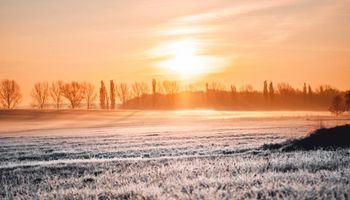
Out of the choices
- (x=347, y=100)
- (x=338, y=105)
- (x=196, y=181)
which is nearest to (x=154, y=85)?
(x=338, y=105)

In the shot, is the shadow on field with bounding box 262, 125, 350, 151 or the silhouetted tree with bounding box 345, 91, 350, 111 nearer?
the shadow on field with bounding box 262, 125, 350, 151

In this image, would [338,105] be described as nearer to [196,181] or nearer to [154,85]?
[154,85]

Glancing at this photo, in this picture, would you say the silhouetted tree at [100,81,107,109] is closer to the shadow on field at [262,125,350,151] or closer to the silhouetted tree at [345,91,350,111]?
the silhouetted tree at [345,91,350,111]

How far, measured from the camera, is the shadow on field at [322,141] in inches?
877

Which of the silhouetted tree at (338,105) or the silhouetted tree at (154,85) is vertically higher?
the silhouetted tree at (154,85)

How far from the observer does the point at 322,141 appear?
22.9 metres

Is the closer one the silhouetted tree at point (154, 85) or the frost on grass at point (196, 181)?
the frost on grass at point (196, 181)

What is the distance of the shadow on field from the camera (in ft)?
73.0

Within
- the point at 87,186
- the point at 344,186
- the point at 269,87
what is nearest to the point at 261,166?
the point at 344,186

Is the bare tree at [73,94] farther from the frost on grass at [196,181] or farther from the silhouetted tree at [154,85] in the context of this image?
the frost on grass at [196,181]

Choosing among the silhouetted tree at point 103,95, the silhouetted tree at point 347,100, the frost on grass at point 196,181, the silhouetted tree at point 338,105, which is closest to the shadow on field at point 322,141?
the frost on grass at point 196,181

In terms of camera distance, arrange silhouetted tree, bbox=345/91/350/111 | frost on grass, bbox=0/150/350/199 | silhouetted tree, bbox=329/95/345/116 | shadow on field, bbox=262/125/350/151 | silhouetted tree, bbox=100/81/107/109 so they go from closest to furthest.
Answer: frost on grass, bbox=0/150/350/199 → shadow on field, bbox=262/125/350/151 → silhouetted tree, bbox=345/91/350/111 → silhouetted tree, bbox=329/95/345/116 → silhouetted tree, bbox=100/81/107/109

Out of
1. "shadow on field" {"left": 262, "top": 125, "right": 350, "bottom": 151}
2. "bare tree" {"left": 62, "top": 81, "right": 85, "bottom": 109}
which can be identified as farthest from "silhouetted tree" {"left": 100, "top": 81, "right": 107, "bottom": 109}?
"shadow on field" {"left": 262, "top": 125, "right": 350, "bottom": 151}

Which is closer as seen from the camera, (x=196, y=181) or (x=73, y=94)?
(x=196, y=181)
